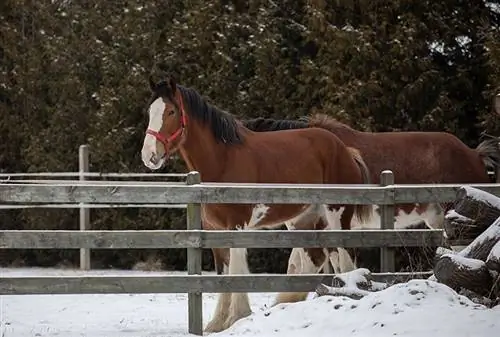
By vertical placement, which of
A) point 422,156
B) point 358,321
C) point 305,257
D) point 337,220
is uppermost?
point 422,156

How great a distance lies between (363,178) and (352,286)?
340 centimetres

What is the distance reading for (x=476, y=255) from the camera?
6.73m

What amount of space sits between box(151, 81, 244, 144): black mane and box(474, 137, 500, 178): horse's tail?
331 cm

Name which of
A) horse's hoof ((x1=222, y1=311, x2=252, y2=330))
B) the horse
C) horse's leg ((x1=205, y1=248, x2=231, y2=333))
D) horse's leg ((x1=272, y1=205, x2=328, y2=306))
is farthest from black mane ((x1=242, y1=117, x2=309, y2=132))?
horse's hoof ((x1=222, y1=311, x2=252, y2=330))

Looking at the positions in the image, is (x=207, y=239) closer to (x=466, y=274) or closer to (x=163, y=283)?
(x=163, y=283)

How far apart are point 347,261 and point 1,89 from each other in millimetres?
10281

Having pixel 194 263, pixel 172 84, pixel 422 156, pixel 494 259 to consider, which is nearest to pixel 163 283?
pixel 194 263

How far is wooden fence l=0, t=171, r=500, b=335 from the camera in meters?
7.96

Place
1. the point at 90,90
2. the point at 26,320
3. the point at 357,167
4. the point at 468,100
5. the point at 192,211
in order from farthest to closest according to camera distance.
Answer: the point at 90,90, the point at 468,100, the point at 357,167, the point at 26,320, the point at 192,211

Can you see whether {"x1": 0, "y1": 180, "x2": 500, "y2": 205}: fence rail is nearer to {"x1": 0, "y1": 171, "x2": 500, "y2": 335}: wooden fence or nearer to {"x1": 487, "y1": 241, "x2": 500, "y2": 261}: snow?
{"x1": 0, "y1": 171, "x2": 500, "y2": 335}: wooden fence

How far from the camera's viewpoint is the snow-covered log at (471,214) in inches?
280

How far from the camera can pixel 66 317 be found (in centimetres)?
998

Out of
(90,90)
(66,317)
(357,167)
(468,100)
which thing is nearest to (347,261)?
(357,167)

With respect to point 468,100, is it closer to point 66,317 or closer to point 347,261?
point 347,261
